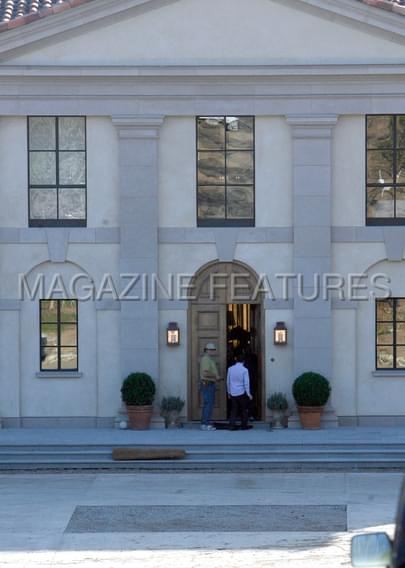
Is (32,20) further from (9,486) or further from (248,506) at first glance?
(248,506)

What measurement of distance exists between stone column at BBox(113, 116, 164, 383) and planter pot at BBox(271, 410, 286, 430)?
8.09 feet

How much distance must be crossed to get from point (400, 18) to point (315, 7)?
65.3 inches

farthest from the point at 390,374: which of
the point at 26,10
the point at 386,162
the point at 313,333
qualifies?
the point at 26,10

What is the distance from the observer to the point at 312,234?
982 inches

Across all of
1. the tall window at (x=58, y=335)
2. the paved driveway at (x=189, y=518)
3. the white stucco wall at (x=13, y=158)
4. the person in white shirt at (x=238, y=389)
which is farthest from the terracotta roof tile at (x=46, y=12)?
the paved driveway at (x=189, y=518)

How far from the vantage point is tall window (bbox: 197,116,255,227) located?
82.0ft

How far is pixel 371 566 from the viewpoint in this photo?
21.5ft

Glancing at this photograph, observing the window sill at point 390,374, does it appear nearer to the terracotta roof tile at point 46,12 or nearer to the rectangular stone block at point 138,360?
the rectangular stone block at point 138,360

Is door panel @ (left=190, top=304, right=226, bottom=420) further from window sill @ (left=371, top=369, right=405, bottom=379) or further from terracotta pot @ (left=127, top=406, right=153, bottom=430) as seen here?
window sill @ (left=371, top=369, right=405, bottom=379)

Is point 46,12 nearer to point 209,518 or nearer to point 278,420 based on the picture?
point 278,420

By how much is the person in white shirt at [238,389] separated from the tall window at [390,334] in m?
2.83

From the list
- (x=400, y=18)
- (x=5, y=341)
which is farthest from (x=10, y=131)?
(x=400, y=18)

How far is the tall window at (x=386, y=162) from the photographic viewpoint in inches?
979

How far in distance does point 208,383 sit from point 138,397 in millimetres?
1410
